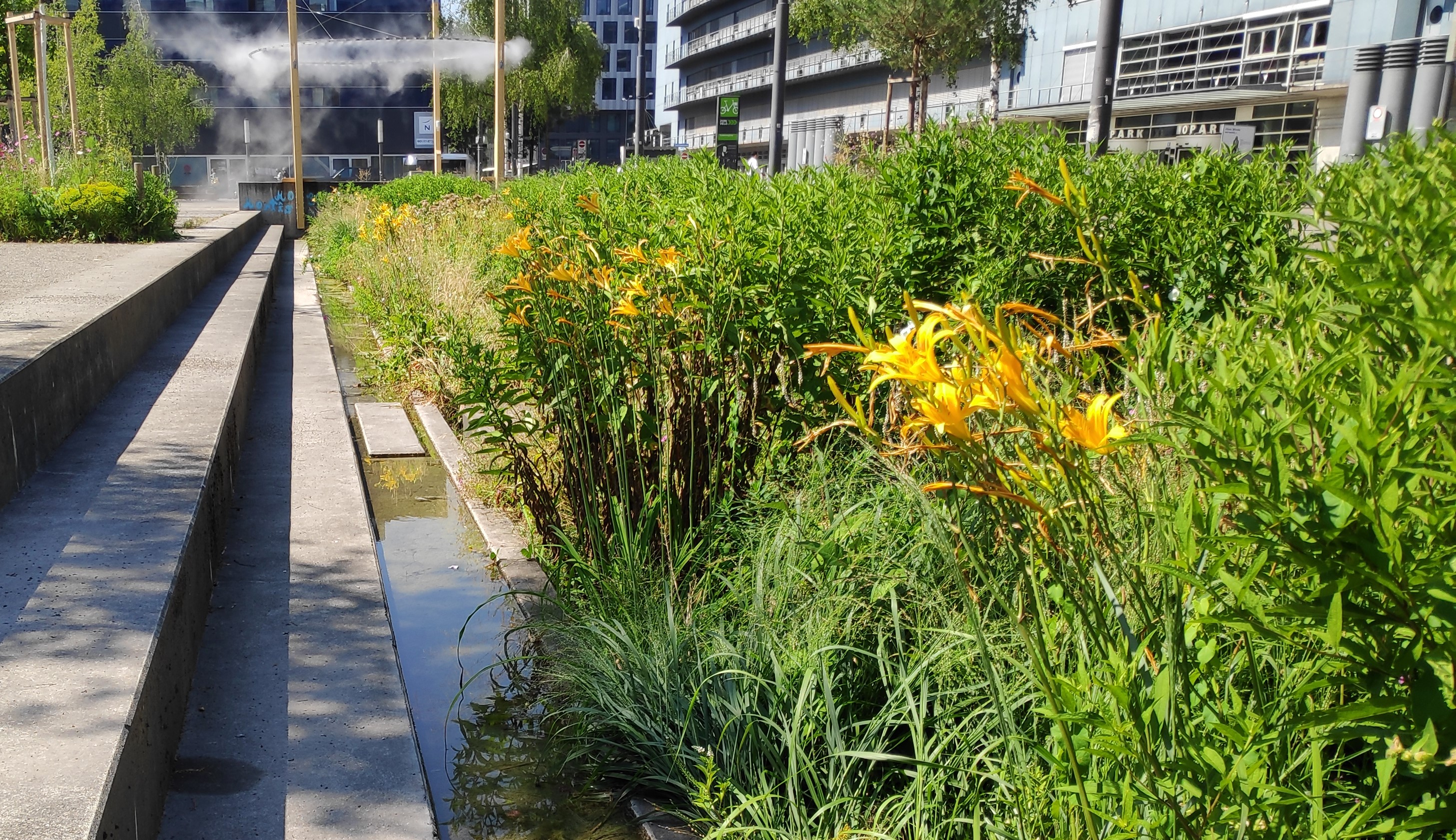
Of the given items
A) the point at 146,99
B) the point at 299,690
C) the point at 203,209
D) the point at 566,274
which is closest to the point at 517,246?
the point at 566,274

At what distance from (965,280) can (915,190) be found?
675 millimetres

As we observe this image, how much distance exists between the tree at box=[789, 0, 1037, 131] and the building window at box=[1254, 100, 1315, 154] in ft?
25.9

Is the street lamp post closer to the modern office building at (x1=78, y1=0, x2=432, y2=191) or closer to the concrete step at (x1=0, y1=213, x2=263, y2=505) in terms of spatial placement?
the concrete step at (x1=0, y1=213, x2=263, y2=505)

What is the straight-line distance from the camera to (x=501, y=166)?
22.3 meters

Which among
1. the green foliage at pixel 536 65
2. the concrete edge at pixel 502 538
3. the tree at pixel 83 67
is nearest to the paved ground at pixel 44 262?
the concrete edge at pixel 502 538

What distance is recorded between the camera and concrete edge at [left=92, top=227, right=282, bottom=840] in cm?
227

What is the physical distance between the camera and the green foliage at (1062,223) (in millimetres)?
4613

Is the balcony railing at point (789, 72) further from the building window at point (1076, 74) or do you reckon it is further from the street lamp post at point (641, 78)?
the street lamp post at point (641, 78)

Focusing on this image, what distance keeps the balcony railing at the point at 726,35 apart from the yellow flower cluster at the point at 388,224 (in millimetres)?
52306

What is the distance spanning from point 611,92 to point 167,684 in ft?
329

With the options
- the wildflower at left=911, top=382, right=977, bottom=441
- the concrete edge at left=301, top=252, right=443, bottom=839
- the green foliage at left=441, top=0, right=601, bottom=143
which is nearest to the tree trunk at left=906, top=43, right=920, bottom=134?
the concrete edge at left=301, top=252, right=443, bottom=839

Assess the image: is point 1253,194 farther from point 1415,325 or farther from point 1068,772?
point 1415,325

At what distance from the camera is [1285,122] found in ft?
116

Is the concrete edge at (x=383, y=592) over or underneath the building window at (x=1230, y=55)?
underneath
